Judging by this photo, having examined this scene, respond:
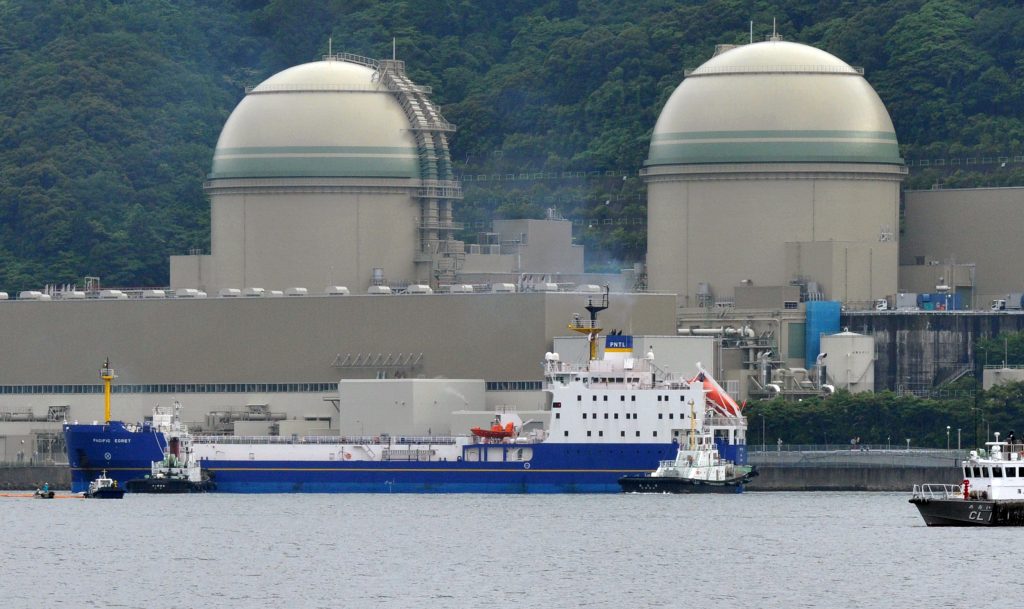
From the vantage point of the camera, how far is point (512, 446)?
356 feet

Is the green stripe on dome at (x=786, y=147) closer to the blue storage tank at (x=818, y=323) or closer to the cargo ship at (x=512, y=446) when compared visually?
the blue storage tank at (x=818, y=323)

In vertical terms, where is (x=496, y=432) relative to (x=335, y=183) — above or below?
below

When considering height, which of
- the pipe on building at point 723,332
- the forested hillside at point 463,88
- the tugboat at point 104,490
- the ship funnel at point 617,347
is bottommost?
the tugboat at point 104,490

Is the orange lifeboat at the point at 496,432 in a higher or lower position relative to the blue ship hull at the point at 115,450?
higher

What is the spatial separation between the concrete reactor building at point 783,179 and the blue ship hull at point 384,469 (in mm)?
16762

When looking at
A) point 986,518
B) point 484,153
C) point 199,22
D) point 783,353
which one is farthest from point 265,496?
point 199,22

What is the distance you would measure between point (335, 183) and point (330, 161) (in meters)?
0.89

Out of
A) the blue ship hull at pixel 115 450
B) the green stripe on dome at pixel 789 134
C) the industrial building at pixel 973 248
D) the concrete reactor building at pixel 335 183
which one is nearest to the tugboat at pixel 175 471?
the blue ship hull at pixel 115 450

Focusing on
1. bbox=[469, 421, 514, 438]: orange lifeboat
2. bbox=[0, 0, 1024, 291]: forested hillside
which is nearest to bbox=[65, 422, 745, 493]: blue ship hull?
bbox=[469, 421, 514, 438]: orange lifeboat

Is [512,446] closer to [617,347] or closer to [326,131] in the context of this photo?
[617,347]

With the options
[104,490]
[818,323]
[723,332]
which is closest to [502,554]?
[104,490]

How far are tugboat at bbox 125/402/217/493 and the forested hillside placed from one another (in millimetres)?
28136

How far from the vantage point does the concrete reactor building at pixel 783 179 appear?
122 m

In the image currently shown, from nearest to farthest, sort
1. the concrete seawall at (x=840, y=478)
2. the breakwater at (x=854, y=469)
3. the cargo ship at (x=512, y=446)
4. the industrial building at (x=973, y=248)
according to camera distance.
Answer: the cargo ship at (x=512, y=446)
the breakwater at (x=854, y=469)
the concrete seawall at (x=840, y=478)
the industrial building at (x=973, y=248)
